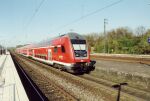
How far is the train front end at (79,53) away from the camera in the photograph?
18.4 metres

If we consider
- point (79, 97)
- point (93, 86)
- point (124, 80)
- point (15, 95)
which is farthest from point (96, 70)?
point (15, 95)

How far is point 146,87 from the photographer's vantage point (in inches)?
545

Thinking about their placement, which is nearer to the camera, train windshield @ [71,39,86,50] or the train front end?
the train front end

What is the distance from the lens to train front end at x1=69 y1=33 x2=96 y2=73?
724 inches

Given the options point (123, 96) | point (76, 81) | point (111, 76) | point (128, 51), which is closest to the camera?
point (123, 96)

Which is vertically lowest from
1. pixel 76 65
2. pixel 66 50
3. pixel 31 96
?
pixel 31 96

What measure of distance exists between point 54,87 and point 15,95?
15.0 feet

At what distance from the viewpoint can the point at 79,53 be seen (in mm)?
18703

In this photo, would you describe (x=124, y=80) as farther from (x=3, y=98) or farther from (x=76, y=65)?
(x=3, y=98)

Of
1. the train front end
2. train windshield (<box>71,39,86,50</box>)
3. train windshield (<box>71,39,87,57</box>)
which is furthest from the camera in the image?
train windshield (<box>71,39,86,50</box>)

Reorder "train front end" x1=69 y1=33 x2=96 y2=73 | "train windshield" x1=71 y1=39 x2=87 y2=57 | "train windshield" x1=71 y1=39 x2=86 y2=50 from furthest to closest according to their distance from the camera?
"train windshield" x1=71 y1=39 x2=86 y2=50
"train windshield" x1=71 y1=39 x2=87 y2=57
"train front end" x1=69 y1=33 x2=96 y2=73

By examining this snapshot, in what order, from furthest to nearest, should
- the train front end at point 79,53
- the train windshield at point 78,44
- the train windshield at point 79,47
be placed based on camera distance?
the train windshield at point 78,44 → the train windshield at point 79,47 → the train front end at point 79,53

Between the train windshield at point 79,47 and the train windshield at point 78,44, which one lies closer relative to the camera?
the train windshield at point 79,47

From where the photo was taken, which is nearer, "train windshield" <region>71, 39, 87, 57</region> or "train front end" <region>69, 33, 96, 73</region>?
"train front end" <region>69, 33, 96, 73</region>
